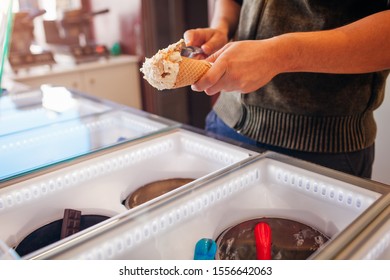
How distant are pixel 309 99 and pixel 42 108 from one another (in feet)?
3.07

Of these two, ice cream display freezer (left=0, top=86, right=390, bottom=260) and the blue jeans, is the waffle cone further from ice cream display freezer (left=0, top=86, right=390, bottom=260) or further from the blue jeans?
the blue jeans

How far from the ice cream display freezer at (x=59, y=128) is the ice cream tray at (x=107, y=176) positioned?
1.5 inches

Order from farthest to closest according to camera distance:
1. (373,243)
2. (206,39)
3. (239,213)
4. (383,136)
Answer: (383,136) < (206,39) < (239,213) < (373,243)

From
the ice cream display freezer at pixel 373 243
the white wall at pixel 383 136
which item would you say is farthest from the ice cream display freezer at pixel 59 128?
the white wall at pixel 383 136

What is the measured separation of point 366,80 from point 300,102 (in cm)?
18

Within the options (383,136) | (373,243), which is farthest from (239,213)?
(383,136)

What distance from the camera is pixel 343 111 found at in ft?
3.34

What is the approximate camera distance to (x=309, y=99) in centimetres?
102

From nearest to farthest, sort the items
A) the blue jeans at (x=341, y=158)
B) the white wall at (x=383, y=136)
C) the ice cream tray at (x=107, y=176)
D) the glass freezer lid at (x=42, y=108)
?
the ice cream tray at (x=107, y=176)
the blue jeans at (x=341, y=158)
the glass freezer lid at (x=42, y=108)
the white wall at (x=383, y=136)

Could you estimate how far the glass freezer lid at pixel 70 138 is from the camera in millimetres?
948

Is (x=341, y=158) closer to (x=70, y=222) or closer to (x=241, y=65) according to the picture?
(x=241, y=65)

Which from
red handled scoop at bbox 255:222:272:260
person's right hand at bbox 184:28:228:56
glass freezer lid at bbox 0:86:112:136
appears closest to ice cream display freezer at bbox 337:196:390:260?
red handled scoop at bbox 255:222:272:260

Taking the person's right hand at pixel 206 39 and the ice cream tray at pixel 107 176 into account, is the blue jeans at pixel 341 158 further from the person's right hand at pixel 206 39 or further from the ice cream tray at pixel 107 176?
the person's right hand at pixel 206 39
